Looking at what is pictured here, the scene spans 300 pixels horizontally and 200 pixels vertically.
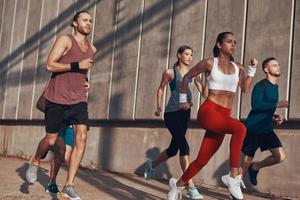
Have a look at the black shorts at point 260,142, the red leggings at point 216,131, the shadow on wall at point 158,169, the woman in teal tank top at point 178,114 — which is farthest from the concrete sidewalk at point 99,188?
the red leggings at point 216,131

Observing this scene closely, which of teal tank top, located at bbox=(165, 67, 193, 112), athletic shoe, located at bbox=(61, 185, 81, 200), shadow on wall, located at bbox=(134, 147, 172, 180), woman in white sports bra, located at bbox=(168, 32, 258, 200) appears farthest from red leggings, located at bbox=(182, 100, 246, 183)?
shadow on wall, located at bbox=(134, 147, 172, 180)

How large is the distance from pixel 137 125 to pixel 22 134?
17.2 feet

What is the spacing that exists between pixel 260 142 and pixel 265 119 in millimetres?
308

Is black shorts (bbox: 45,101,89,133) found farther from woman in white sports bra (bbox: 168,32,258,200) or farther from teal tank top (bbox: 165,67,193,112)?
teal tank top (bbox: 165,67,193,112)

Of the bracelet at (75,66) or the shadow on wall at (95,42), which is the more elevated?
the shadow on wall at (95,42)

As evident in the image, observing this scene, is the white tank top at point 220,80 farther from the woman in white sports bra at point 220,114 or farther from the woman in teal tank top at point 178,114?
the woman in teal tank top at point 178,114

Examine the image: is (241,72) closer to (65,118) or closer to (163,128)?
(65,118)

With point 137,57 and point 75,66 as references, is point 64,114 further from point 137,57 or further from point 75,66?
point 137,57

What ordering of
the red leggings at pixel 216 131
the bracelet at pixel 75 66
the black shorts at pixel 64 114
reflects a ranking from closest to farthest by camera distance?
1. the red leggings at pixel 216 131
2. the bracelet at pixel 75 66
3. the black shorts at pixel 64 114

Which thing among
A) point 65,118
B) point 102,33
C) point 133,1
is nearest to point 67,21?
point 102,33

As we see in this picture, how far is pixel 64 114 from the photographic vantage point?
608cm

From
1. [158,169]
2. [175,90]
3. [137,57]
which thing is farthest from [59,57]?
[137,57]

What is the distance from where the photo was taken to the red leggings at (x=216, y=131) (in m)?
5.43

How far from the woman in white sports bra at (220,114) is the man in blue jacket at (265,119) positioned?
43.8 inches
